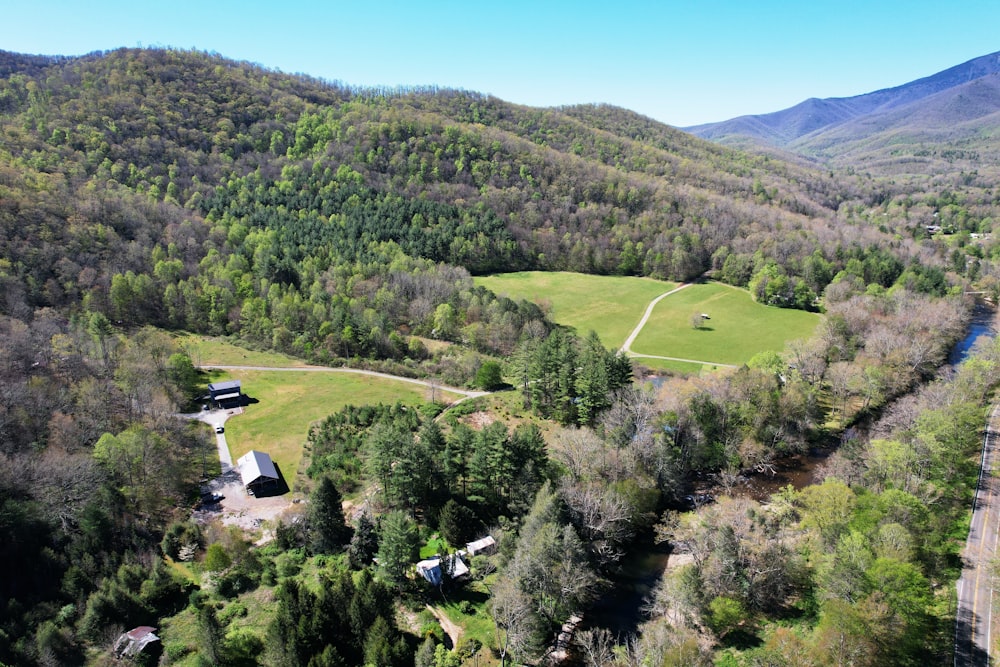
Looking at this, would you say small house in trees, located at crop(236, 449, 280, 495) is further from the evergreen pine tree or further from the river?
the river

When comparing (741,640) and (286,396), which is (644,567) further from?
(286,396)

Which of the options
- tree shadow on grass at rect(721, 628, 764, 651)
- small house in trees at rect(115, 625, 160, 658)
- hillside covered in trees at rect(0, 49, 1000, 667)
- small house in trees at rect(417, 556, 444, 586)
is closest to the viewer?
small house in trees at rect(115, 625, 160, 658)

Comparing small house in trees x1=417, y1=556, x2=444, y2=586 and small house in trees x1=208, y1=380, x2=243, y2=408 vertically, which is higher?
small house in trees x1=208, y1=380, x2=243, y2=408

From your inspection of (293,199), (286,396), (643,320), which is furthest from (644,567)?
(293,199)

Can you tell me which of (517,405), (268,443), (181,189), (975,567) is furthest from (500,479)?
(181,189)

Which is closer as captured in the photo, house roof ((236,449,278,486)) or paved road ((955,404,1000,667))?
paved road ((955,404,1000,667))

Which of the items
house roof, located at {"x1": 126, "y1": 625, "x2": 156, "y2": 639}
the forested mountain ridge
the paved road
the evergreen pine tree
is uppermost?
the forested mountain ridge

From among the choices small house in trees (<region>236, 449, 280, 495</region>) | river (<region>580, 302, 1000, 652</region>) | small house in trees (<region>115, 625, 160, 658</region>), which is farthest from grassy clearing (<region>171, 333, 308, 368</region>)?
river (<region>580, 302, 1000, 652</region>)
